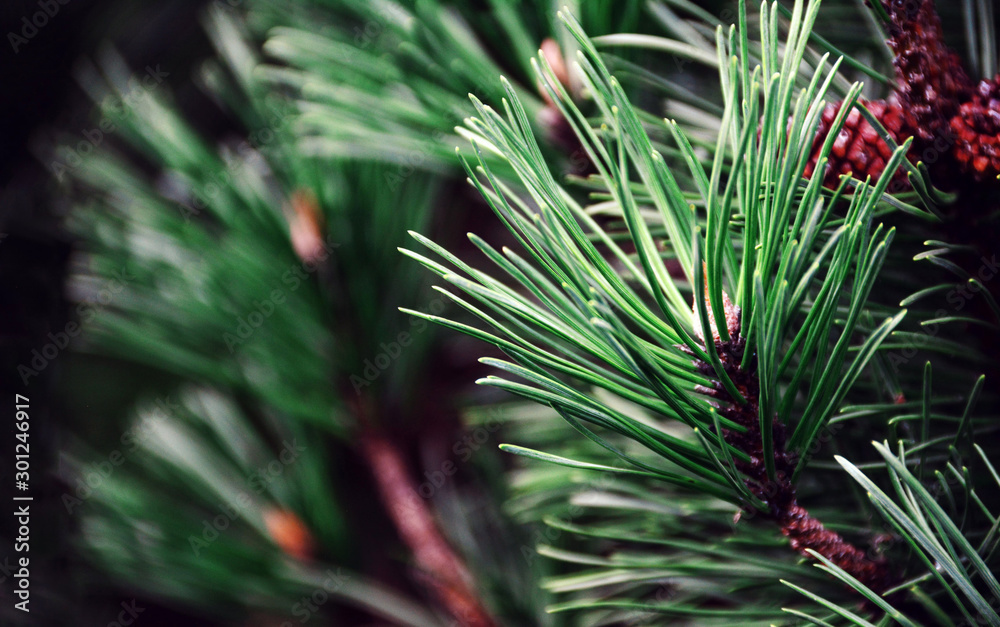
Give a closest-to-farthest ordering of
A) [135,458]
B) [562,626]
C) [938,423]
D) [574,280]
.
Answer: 1. [574,280]
2. [938,423]
3. [562,626]
4. [135,458]

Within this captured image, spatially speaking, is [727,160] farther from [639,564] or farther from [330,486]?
[330,486]

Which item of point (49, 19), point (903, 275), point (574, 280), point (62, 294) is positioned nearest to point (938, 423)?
point (903, 275)

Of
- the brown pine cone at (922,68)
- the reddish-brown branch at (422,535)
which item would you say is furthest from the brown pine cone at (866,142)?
the reddish-brown branch at (422,535)

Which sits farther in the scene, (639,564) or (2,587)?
(2,587)

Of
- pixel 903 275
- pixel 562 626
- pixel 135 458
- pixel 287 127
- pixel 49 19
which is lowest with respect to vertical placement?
pixel 562 626

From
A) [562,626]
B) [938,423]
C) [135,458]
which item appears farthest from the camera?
[135,458]

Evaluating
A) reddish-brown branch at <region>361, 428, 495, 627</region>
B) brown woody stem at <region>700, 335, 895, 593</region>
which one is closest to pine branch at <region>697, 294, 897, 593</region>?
brown woody stem at <region>700, 335, 895, 593</region>

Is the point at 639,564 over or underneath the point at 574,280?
underneath

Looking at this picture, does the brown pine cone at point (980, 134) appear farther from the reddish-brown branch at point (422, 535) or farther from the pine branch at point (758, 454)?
the reddish-brown branch at point (422, 535)
